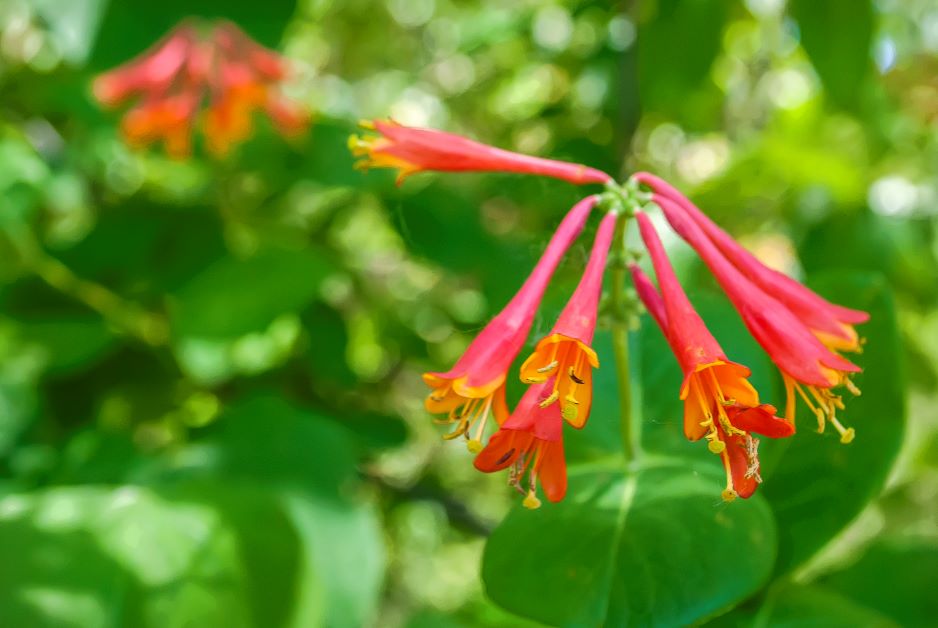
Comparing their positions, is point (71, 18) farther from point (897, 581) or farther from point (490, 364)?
point (897, 581)

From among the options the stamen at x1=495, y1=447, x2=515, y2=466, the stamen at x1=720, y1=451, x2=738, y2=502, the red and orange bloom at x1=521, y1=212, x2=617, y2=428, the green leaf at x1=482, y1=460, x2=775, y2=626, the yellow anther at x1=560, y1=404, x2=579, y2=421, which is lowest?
the green leaf at x1=482, y1=460, x2=775, y2=626

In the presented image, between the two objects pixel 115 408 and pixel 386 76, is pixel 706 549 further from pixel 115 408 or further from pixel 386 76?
pixel 386 76

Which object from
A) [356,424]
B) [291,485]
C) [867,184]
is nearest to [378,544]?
[291,485]

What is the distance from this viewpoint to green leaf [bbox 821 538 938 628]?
2.46 feet

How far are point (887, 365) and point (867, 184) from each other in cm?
70

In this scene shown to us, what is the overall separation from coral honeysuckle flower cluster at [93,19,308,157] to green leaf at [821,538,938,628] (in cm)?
91

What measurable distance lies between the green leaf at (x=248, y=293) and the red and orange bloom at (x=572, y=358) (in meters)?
0.63

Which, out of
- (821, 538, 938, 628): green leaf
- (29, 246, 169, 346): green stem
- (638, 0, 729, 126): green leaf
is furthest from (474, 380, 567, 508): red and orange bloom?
(29, 246, 169, 346): green stem

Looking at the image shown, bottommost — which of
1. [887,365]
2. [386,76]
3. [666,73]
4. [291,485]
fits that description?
[291,485]

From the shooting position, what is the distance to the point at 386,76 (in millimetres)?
2102

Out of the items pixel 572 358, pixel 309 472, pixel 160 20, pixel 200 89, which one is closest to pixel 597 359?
pixel 572 358

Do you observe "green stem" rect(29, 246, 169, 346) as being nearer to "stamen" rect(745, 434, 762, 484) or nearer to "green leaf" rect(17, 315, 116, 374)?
"green leaf" rect(17, 315, 116, 374)

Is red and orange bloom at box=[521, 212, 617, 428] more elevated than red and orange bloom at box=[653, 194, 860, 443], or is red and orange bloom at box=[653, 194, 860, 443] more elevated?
red and orange bloom at box=[653, 194, 860, 443]

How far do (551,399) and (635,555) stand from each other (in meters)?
0.11
